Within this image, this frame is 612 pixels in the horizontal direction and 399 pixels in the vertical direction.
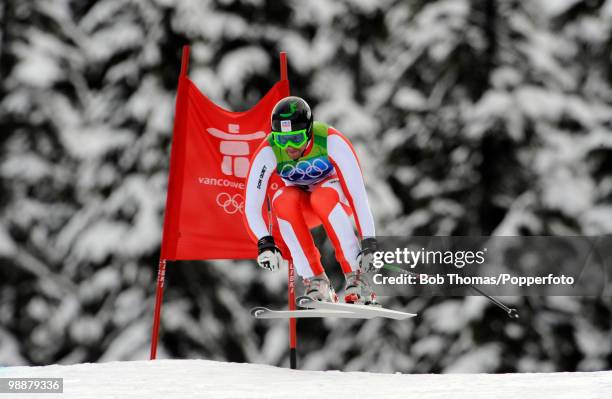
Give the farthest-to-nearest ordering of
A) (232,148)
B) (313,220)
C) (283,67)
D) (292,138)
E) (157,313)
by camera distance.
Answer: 1. (283,67)
2. (232,148)
3. (157,313)
4. (313,220)
5. (292,138)

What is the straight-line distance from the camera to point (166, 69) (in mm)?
14578

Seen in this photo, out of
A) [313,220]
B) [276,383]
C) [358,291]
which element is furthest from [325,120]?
[276,383]

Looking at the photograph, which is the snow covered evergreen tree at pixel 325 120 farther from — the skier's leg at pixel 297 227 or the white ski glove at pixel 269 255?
the white ski glove at pixel 269 255

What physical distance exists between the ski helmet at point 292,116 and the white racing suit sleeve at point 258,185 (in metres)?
0.35

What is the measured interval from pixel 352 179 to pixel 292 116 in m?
0.64

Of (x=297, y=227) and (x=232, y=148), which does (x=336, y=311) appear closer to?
(x=297, y=227)

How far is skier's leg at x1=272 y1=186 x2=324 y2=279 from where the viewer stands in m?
7.90

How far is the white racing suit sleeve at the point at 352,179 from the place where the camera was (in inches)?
307

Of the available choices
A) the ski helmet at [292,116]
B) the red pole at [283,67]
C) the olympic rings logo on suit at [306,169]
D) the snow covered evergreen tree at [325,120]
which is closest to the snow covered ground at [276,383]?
the olympic rings logo on suit at [306,169]

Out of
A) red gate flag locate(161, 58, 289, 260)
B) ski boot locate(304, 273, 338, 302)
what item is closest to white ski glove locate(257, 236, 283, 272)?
ski boot locate(304, 273, 338, 302)

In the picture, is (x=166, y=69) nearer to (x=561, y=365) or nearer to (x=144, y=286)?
(x=144, y=286)

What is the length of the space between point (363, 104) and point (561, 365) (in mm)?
4463

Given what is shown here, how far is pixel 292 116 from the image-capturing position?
7.71m

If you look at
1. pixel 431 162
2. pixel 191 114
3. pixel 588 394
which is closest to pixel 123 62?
pixel 431 162
